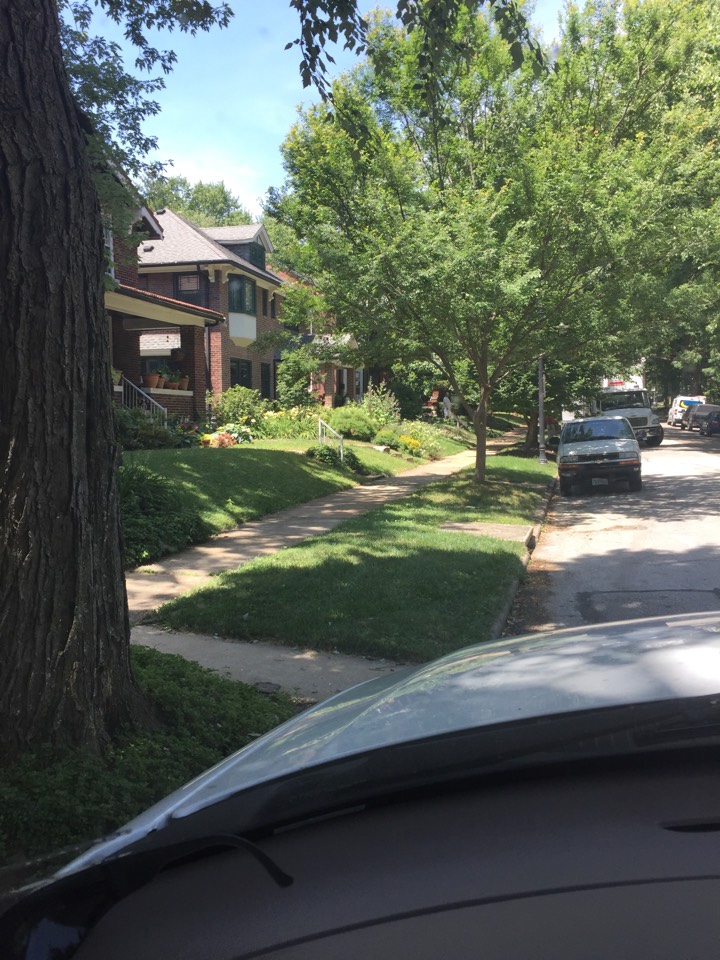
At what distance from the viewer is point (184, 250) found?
30.8 m

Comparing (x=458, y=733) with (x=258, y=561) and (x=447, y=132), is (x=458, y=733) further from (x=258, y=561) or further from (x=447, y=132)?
(x=447, y=132)

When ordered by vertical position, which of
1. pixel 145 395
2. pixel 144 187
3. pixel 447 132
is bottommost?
pixel 145 395

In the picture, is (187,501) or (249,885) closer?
(249,885)

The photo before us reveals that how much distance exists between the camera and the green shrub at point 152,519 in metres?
9.80

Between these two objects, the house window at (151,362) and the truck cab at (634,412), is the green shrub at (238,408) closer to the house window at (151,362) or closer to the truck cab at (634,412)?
the house window at (151,362)

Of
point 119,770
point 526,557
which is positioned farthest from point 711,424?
point 119,770

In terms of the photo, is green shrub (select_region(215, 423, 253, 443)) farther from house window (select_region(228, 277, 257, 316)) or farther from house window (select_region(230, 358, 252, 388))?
house window (select_region(230, 358, 252, 388))

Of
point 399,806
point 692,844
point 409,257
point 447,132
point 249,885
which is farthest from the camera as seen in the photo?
point 447,132

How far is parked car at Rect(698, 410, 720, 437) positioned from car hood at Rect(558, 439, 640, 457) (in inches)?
1052

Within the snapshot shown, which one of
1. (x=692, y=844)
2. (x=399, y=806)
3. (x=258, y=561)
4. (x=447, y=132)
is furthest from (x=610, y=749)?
(x=447, y=132)

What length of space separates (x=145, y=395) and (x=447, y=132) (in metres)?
10.0

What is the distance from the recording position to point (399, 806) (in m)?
1.53

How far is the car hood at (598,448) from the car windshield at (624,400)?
50.6 feet

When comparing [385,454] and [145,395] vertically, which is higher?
[145,395]
